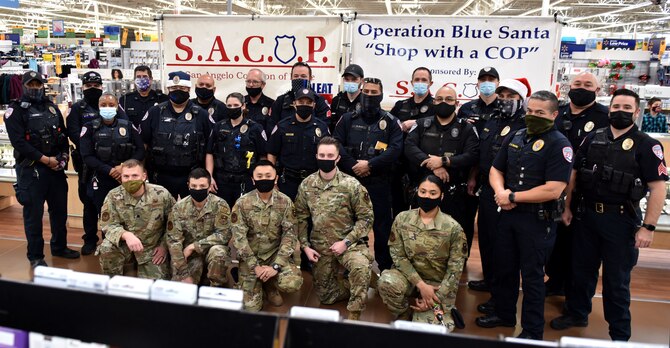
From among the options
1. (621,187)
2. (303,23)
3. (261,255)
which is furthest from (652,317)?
(303,23)

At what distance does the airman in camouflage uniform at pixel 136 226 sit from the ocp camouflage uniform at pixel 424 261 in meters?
1.88

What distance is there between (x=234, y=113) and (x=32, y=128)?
5.67 feet

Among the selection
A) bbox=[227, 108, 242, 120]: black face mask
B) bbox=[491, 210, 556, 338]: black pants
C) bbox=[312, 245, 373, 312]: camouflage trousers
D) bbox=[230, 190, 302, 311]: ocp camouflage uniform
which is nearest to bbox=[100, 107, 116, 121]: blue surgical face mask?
bbox=[227, 108, 242, 120]: black face mask

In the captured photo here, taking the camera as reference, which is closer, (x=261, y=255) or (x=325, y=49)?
(x=261, y=255)

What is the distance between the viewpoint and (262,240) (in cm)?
389

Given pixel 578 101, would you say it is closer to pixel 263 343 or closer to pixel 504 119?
pixel 504 119

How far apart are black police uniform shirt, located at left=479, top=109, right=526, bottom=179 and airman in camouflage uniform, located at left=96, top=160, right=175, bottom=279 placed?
2593 millimetres

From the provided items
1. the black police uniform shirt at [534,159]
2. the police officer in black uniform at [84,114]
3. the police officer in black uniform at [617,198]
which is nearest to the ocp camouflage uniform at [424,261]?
the black police uniform shirt at [534,159]

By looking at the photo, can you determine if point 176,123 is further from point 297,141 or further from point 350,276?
point 350,276

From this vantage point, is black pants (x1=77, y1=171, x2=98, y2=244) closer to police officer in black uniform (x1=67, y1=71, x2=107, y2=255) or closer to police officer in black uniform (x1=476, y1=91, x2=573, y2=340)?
police officer in black uniform (x1=67, y1=71, x2=107, y2=255)

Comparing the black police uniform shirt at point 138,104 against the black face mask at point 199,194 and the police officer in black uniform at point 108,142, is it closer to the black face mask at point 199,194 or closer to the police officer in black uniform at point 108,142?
the police officer in black uniform at point 108,142

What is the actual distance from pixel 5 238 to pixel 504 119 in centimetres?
512

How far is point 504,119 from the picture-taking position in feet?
12.5

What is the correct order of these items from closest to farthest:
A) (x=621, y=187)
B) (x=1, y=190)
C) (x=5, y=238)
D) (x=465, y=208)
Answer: (x=621, y=187) < (x=465, y=208) < (x=5, y=238) < (x=1, y=190)
